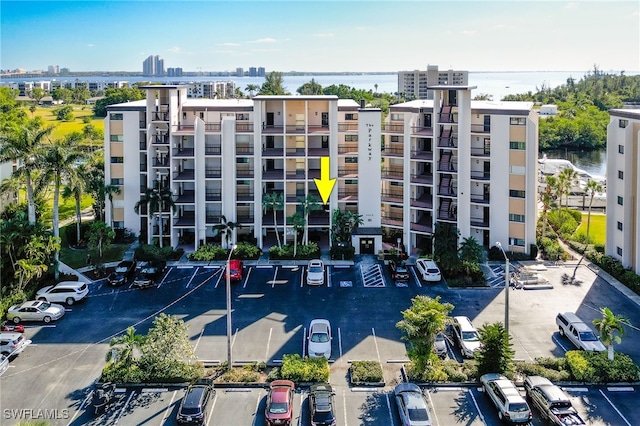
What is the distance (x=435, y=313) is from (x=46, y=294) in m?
28.9

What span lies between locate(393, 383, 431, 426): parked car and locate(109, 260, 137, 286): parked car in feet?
85.5

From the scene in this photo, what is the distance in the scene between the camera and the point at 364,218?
177 feet

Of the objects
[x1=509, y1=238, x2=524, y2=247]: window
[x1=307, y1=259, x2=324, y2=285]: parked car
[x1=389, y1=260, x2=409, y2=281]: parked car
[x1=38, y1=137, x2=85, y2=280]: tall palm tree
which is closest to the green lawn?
[x1=509, y1=238, x2=524, y2=247]: window

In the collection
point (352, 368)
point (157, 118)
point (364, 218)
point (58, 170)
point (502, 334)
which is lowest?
point (352, 368)

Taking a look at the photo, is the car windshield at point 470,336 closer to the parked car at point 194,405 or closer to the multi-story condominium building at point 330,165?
the parked car at point 194,405

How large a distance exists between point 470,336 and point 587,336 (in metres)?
6.97

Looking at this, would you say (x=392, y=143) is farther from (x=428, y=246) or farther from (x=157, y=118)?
(x=157, y=118)

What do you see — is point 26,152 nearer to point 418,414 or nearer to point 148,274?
point 148,274

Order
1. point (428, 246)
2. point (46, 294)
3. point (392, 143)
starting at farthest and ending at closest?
point (392, 143)
point (428, 246)
point (46, 294)

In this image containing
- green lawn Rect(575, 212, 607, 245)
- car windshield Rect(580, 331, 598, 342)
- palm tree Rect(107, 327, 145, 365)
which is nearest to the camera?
palm tree Rect(107, 327, 145, 365)

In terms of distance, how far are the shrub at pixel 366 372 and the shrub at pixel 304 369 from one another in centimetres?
150

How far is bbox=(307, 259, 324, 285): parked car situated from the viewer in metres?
44.9

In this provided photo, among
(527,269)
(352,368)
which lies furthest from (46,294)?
(527,269)

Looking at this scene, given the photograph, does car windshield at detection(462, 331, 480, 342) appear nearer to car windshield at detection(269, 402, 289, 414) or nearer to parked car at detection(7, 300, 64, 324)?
car windshield at detection(269, 402, 289, 414)
